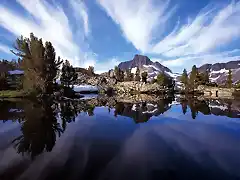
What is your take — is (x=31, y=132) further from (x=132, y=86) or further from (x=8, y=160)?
(x=132, y=86)

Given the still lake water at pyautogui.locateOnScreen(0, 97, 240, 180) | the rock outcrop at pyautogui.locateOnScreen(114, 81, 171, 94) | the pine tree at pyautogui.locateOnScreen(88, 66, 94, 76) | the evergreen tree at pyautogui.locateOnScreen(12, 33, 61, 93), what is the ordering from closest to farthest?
the still lake water at pyautogui.locateOnScreen(0, 97, 240, 180) < the evergreen tree at pyautogui.locateOnScreen(12, 33, 61, 93) < the rock outcrop at pyautogui.locateOnScreen(114, 81, 171, 94) < the pine tree at pyautogui.locateOnScreen(88, 66, 94, 76)

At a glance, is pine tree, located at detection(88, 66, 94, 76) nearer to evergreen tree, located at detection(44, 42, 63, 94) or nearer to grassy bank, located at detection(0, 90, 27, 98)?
evergreen tree, located at detection(44, 42, 63, 94)

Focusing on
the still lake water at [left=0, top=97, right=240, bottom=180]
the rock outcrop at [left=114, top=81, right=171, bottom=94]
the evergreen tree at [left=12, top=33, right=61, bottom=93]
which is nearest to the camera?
the still lake water at [left=0, top=97, right=240, bottom=180]

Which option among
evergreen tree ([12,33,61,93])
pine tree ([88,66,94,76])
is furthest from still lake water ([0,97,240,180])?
pine tree ([88,66,94,76])

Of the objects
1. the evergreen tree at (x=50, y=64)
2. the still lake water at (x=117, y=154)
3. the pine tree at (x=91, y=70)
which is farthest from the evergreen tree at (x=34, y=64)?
the pine tree at (x=91, y=70)

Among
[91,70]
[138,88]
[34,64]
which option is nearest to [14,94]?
[34,64]

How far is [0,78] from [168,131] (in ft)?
201

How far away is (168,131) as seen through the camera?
15586mm

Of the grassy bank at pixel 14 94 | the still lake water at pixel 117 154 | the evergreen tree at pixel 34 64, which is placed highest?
the evergreen tree at pixel 34 64

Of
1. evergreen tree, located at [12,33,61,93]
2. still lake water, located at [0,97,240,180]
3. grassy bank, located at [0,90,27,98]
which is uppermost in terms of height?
evergreen tree, located at [12,33,61,93]

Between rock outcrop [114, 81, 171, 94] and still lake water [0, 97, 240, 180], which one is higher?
rock outcrop [114, 81, 171, 94]

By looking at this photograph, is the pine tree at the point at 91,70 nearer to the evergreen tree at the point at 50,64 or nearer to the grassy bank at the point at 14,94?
the evergreen tree at the point at 50,64

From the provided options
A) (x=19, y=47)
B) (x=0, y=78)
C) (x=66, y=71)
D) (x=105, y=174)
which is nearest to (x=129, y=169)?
(x=105, y=174)

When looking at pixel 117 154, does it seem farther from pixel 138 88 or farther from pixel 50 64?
pixel 138 88
